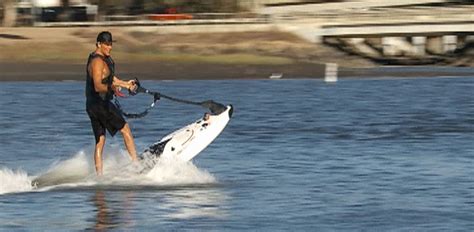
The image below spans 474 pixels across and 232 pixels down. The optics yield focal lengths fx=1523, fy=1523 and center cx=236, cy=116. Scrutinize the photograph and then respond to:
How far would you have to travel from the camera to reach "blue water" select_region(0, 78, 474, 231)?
15281 mm

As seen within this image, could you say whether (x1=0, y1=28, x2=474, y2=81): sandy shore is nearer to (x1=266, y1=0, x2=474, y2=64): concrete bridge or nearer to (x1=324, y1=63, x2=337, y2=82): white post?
Answer: (x1=324, y1=63, x2=337, y2=82): white post

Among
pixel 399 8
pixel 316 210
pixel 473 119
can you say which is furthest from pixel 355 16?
pixel 316 210

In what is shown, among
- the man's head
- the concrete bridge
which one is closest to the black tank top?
the man's head

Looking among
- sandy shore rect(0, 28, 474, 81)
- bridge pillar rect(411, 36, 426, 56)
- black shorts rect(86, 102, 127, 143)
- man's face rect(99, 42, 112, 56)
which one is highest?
man's face rect(99, 42, 112, 56)

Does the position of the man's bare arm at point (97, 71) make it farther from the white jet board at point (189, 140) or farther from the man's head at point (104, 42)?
the white jet board at point (189, 140)

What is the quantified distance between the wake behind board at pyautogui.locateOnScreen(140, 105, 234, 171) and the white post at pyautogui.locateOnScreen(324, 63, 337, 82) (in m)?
29.6

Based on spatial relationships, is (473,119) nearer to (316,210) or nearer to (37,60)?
(316,210)

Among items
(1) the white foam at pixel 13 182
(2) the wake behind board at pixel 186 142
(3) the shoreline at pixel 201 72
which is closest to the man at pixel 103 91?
(2) the wake behind board at pixel 186 142

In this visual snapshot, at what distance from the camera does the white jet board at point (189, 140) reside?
1844cm

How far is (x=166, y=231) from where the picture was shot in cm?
1441

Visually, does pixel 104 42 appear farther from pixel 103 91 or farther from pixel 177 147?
pixel 177 147

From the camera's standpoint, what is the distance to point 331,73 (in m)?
52.6

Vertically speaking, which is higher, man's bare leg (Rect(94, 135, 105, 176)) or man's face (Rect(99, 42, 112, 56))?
man's face (Rect(99, 42, 112, 56))

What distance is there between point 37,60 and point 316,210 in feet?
130
